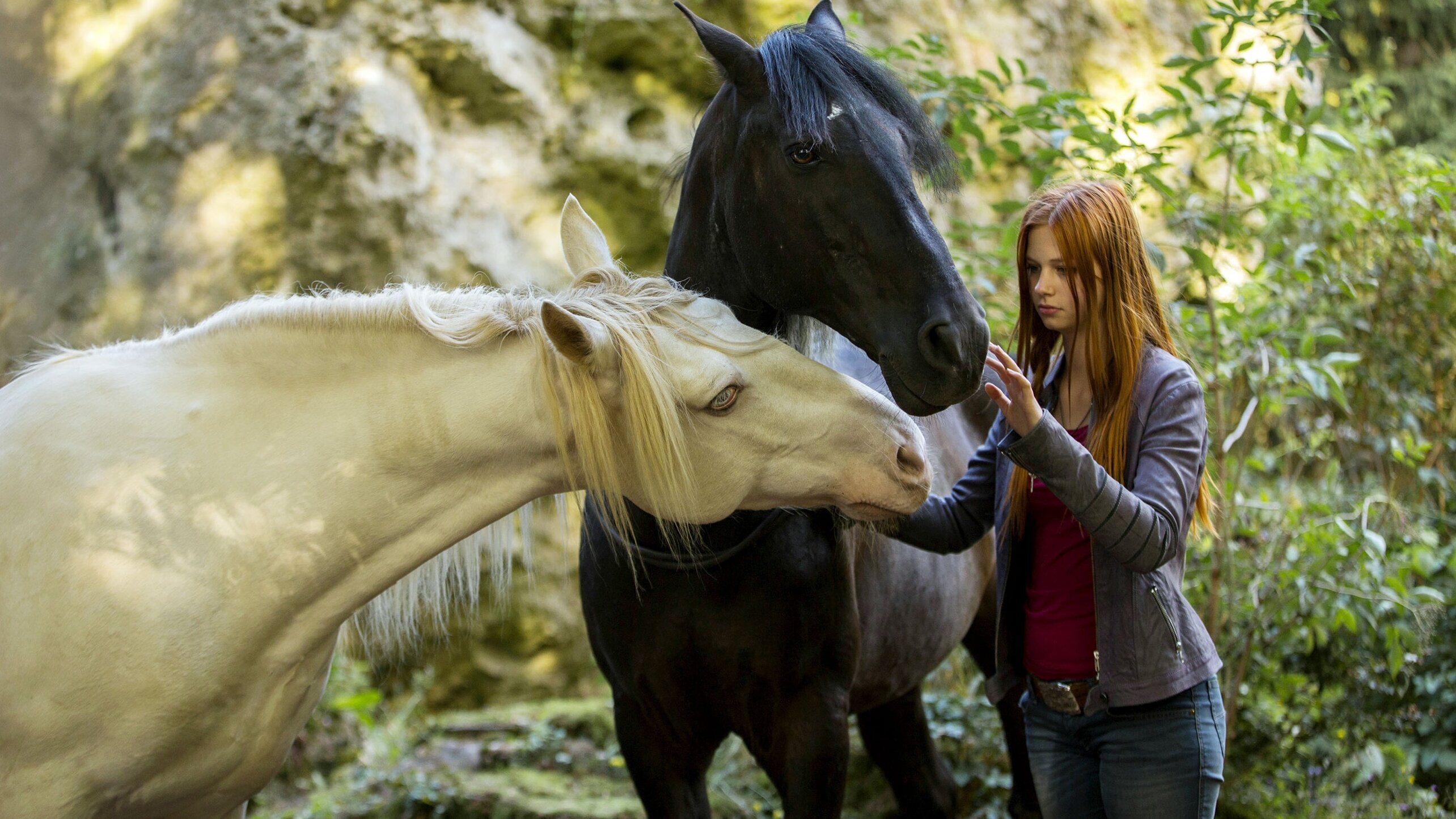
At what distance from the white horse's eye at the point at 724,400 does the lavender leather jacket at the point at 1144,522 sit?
49 cm

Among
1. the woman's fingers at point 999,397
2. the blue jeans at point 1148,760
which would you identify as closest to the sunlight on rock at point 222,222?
the woman's fingers at point 999,397

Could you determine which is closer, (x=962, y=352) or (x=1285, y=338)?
(x=962, y=352)

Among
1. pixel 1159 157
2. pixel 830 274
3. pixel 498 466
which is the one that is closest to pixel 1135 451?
pixel 830 274

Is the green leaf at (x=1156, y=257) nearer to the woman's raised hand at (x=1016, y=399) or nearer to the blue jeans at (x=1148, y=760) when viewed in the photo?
the woman's raised hand at (x=1016, y=399)

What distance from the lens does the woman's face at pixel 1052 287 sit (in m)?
1.92

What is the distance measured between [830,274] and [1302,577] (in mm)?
2428

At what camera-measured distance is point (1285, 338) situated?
3.84 meters

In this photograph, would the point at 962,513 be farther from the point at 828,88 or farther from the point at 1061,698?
the point at 828,88

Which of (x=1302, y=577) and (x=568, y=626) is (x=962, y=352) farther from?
(x=568, y=626)

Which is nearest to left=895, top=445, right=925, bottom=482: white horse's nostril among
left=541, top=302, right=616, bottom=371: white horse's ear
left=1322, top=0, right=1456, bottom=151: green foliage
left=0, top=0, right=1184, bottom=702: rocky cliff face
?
left=541, top=302, right=616, bottom=371: white horse's ear

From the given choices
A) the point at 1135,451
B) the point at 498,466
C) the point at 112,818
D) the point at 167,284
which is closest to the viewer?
the point at 112,818

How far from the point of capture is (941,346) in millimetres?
1604

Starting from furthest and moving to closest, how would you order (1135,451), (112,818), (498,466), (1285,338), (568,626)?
(568,626) < (1285,338) < (1135,451) < (498,466) < (112,818)

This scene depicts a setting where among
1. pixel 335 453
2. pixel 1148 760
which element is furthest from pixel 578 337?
pixel 1148 760
